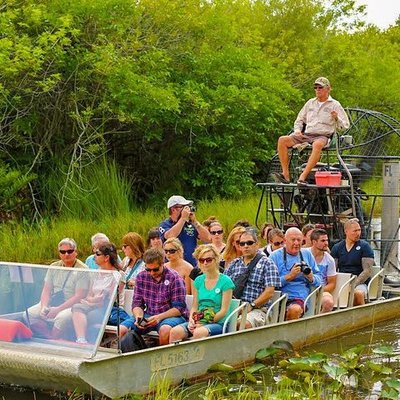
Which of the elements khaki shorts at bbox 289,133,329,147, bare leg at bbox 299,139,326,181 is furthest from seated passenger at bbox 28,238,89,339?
khaki shorts at bbox 289,133,329,147

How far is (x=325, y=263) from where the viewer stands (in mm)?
12359

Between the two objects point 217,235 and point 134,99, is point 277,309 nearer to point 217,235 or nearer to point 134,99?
point 217,235

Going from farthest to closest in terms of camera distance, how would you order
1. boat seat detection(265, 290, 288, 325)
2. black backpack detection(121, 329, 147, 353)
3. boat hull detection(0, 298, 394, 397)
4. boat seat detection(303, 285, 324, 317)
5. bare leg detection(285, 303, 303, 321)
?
1. boat seat detection(303, 285, 324, 317)
2. bare leg detection(285, 303, 303, 321)
3. boat seat detection(265, 290, 288, 325)
4. black backpack detection(121, 329, 147, 353)
5. boat hull detection(0, 298, 394, 397)

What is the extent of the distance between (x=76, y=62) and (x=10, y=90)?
1.49m

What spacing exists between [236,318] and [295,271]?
4.08 feet

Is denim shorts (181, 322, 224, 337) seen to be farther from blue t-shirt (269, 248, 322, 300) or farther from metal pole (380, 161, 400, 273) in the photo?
metal pole (380, 161, 400, 273)

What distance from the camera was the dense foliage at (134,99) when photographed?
19422 mm

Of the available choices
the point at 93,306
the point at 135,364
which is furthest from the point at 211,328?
the point at 93,306

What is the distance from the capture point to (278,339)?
11023 millimetres

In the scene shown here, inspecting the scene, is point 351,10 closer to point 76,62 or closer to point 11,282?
point 76,62

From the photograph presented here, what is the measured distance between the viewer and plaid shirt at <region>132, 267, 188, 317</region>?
9.91 metres

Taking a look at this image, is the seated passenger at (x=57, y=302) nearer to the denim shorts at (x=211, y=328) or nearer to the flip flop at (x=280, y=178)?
the denim shorts at (x=211, y=328)

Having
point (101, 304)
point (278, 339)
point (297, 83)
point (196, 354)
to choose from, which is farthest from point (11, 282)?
point (297, 83)

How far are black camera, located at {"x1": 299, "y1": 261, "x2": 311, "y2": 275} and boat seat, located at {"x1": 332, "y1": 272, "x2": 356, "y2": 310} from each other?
1113 millimetres
